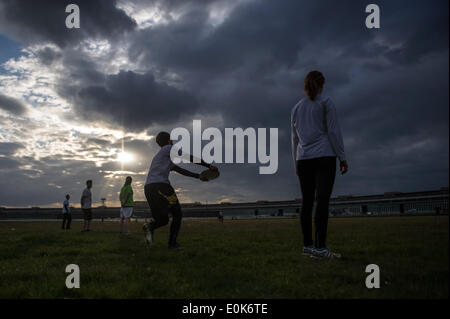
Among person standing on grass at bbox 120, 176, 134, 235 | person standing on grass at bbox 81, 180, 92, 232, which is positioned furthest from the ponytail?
person standing on grass at bbox 81, 180, 92, 232

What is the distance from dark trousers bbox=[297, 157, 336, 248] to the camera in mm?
5191

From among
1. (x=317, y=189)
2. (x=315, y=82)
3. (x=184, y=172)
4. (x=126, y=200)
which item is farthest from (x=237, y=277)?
(x=126, y=200)

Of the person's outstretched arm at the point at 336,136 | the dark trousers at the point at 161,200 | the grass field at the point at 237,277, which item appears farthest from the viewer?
the dark trousers at the point at 161,200

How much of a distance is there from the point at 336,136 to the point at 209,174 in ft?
11.2

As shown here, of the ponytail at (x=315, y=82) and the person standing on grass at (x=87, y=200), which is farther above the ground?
the ponytail at (x=315, y=82)

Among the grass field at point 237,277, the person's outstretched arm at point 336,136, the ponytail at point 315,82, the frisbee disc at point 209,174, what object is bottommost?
the grass field at point 237,277

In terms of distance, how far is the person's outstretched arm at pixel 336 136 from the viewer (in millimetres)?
5168

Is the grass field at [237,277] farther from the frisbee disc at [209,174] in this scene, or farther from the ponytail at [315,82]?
the ponytail at [315,82]

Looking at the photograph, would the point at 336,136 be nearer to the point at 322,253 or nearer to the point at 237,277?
the point at 322,253

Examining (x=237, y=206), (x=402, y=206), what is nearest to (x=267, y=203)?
(x=237, y=206)

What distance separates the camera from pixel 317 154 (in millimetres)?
5238

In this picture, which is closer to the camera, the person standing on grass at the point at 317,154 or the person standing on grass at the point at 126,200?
the person standing on grass at the point at 317,154

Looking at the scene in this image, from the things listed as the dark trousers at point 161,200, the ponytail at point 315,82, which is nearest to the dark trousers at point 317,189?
the ponytail at point 315,82

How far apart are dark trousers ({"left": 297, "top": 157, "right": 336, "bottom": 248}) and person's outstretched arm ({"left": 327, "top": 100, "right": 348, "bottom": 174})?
0.45 feet
